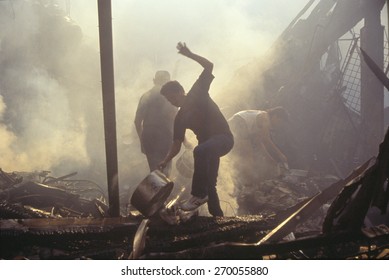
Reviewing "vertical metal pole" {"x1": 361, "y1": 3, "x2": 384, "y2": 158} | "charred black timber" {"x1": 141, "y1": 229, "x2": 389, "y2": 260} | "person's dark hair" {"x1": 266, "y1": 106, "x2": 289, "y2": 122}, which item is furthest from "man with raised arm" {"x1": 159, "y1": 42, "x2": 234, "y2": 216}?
"vertical metal pole" {"x1": 361, "y1": 3, "x2": 384, "y2": 158}

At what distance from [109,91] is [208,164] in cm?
130

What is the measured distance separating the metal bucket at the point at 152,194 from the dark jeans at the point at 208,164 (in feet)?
1.02

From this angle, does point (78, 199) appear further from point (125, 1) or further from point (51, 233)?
point (125, 1)

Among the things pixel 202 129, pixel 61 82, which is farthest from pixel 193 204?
pixel 61 82

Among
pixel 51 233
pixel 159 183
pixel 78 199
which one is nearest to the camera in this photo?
pixel 51 233

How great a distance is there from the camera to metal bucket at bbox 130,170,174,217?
3615mm

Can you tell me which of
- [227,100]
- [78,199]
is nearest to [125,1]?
[227,100]

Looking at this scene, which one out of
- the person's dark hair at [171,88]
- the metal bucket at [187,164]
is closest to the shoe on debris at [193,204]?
the person's dark hair at [171,88]

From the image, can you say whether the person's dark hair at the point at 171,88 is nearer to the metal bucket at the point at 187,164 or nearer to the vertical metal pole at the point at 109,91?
the vertical metal pole at the point at 109,91

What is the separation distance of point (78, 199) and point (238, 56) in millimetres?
A: 9444

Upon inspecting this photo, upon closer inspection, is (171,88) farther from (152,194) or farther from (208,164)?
(152,194)

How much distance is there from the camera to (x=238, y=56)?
13.2 meters

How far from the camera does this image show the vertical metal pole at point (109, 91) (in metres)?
3.53
